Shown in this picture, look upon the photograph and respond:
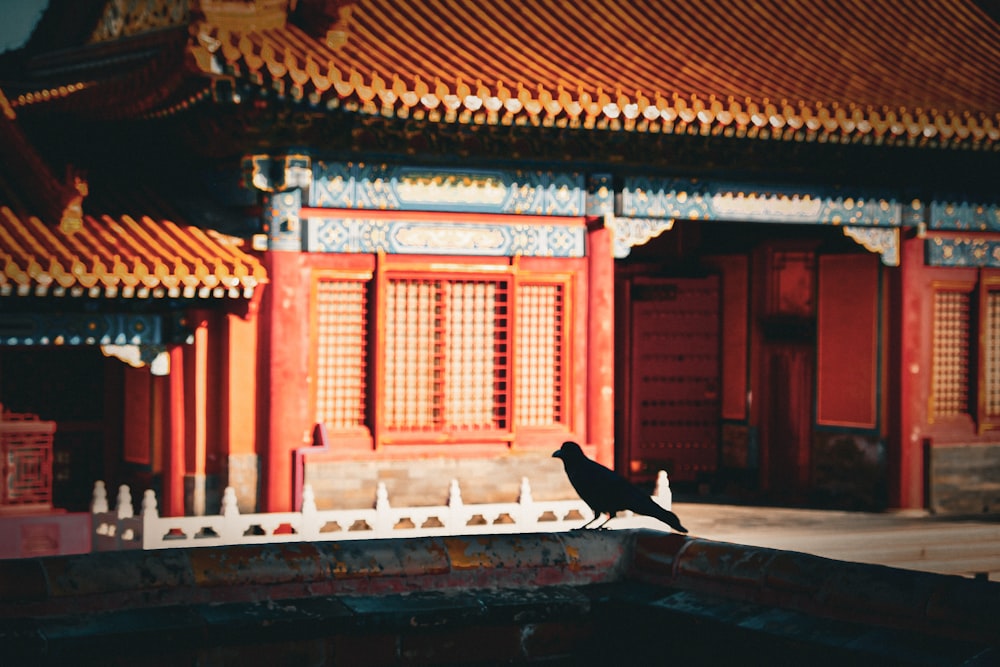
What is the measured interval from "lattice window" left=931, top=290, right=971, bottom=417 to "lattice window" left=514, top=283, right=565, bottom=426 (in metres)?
4.81

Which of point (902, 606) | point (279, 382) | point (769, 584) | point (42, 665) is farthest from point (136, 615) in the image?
point (279, 382)

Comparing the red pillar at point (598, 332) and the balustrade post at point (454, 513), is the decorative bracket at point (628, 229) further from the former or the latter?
the balustrade post at point (454, 513)

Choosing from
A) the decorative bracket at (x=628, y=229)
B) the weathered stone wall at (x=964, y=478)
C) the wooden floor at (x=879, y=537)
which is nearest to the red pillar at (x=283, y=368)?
the decorative bracket at (x=628, y=229)

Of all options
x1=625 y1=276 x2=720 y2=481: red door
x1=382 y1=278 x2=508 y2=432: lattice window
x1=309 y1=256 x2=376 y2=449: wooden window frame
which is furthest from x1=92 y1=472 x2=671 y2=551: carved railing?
x1=625 y1=276 x2=720 y2=481: red door

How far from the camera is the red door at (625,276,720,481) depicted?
18.6 m

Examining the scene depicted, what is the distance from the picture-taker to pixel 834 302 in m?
17.5

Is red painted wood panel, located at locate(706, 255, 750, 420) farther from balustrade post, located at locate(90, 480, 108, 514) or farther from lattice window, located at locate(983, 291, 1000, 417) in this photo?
balustrade post, located at locate(90, 480, 108, 514)

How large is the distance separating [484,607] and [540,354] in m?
8.96

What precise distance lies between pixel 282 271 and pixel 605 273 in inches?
134

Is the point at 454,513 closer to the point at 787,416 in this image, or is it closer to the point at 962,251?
the point at 787,416

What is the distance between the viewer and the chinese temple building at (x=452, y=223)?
1332 cm

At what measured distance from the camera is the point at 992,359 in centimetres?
1708

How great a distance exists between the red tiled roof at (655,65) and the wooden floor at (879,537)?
406 cm

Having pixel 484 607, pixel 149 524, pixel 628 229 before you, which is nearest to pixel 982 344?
pixel 628 229
